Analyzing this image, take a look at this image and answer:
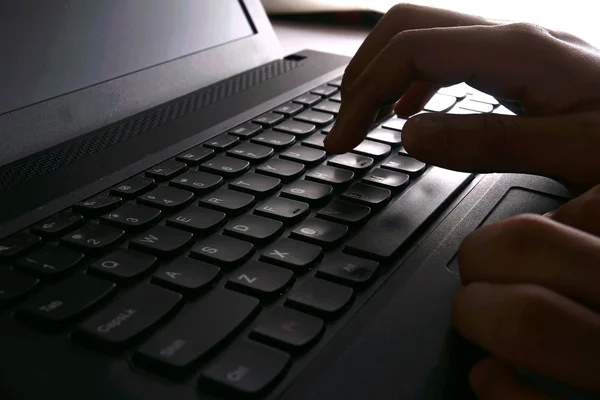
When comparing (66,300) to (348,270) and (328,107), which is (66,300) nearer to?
(348,270)

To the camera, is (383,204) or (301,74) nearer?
(383,204)

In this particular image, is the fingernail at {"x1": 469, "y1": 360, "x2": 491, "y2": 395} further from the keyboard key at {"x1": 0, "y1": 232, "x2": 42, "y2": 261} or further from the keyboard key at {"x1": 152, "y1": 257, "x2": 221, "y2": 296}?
the keyboard key at {"x1": 0, "y1": 232, "x2": 42, "y2": 261}

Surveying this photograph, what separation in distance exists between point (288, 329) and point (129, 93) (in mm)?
340

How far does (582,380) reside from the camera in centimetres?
26

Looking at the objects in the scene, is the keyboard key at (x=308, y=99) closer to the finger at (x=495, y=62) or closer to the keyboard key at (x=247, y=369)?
the finger at (x=495, y=62)

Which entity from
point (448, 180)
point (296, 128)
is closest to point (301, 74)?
point (296, 128)

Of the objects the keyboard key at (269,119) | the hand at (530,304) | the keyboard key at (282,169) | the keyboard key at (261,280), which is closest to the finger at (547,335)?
the hand at (530,304)

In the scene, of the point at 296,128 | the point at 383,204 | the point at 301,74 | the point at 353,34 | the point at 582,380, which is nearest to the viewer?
the point at 582,380

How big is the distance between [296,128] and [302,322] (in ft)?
0.86

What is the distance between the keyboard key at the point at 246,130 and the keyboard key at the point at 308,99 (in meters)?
0.07

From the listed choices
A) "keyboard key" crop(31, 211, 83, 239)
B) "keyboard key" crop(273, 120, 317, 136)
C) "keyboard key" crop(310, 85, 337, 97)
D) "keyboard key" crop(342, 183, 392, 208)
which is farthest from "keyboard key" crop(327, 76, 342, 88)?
"keyboard key" crop(31, 211, 83, 239)

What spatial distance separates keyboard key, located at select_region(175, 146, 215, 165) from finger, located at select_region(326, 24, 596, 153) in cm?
15

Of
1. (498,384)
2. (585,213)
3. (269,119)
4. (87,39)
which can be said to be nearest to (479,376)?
(498,384)

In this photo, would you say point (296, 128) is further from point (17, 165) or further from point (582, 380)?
point (582, 380)
